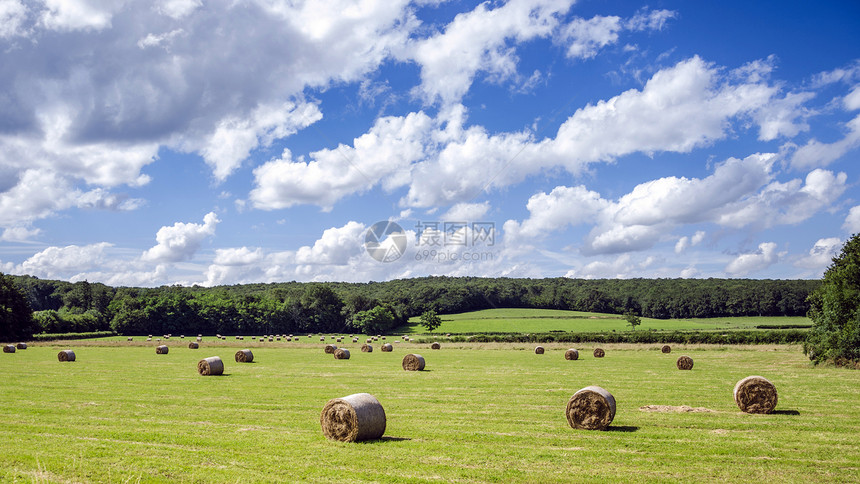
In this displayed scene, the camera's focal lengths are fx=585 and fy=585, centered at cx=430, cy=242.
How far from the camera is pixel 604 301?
6048 inches

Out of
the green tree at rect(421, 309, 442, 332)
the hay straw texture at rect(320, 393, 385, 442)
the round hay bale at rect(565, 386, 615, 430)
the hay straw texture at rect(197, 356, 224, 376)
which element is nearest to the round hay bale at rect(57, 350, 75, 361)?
the hay straw texture at rect(197, 356, 224, 376)

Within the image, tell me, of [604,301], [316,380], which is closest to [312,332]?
[604,301]

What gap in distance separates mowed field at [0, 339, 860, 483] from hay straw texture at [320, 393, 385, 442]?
44cm

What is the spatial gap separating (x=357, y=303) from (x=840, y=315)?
105 m

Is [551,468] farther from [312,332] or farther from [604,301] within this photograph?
[604,301]

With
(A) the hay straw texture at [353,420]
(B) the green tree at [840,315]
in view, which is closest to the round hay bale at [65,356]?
(A) the hay straw texture at [353,420]

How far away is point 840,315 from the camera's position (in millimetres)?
39531

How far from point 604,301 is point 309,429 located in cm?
14676

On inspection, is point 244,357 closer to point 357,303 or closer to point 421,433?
point 421,433

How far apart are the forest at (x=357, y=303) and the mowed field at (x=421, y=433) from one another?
3221 inches

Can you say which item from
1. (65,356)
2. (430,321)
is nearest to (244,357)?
(65,356)

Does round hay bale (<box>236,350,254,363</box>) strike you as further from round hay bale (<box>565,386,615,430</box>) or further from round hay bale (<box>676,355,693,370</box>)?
round hay bale (<box>565,386,615,430</box>)

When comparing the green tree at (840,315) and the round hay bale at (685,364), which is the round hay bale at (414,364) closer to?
the round hay bale at (685,364)

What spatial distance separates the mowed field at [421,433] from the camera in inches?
449
